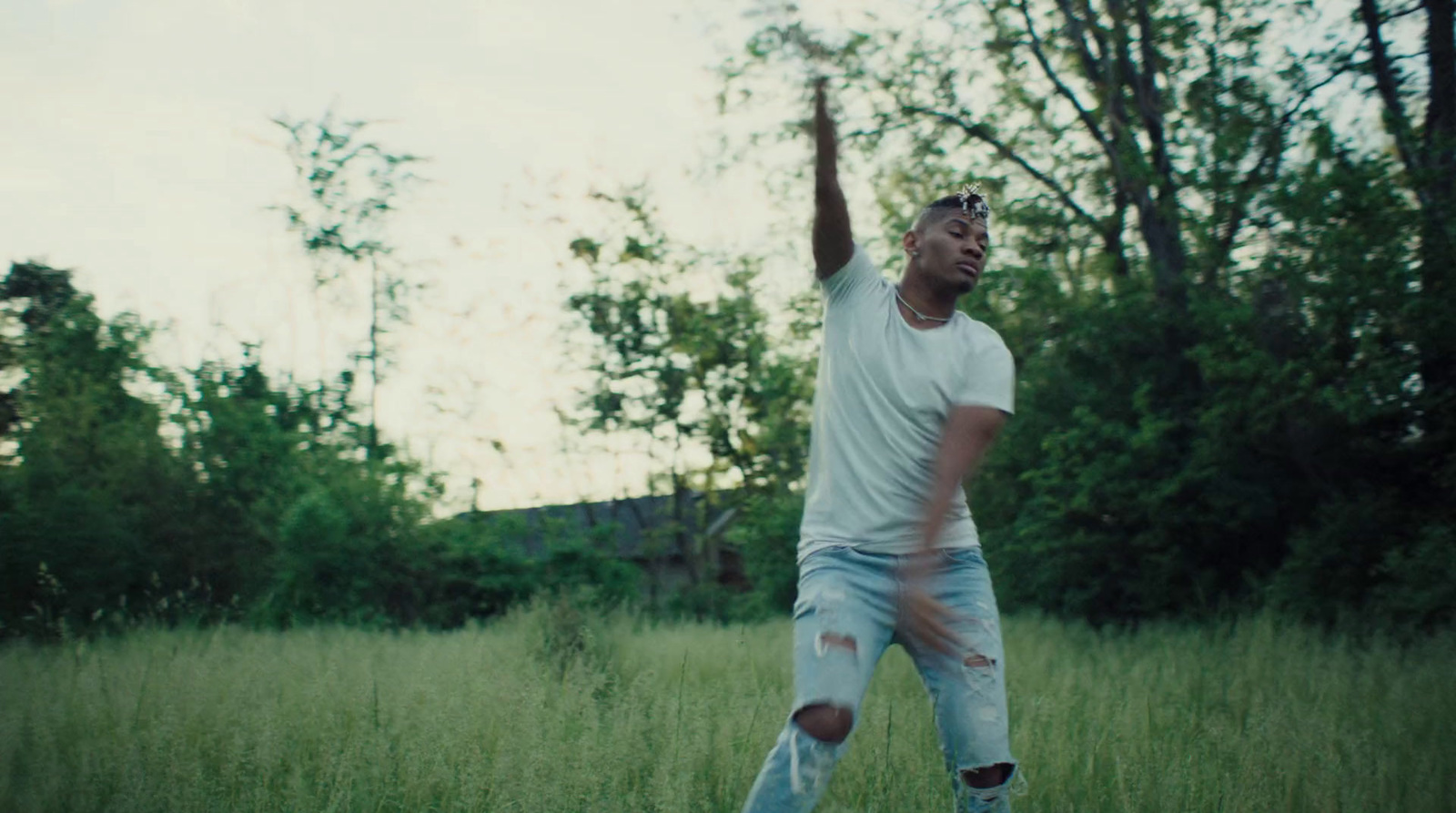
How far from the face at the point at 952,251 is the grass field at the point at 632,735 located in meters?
1.56

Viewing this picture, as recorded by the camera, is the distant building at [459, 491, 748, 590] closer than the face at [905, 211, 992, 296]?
No

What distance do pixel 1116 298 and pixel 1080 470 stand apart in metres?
2.44

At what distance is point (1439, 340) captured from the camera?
10.6 metres

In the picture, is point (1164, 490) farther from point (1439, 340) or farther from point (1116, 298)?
point (1439, 340)

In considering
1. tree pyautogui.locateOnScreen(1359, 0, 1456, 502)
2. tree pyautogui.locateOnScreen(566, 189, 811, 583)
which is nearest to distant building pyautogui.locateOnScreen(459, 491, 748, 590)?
tree pyautogui.locateOnScreen(566, 189, 811, 583)

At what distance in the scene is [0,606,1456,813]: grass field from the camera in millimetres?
4305

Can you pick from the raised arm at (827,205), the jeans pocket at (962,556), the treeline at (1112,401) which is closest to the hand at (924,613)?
the jeans pocket at (962,556)

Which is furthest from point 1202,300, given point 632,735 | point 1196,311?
point 632,735

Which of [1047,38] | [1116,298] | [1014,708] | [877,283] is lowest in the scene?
[1014,708]

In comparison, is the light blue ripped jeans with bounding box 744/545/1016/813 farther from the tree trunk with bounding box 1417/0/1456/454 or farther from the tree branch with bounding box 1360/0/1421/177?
the tree branch with bounding box 1360/0/1421/177

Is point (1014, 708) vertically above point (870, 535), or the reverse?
point (870, 535)

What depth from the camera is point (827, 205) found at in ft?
10.2

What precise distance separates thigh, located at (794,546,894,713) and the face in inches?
35.6

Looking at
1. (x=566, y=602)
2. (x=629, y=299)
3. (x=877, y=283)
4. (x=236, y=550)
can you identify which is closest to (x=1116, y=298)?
(x=566, y=602)
